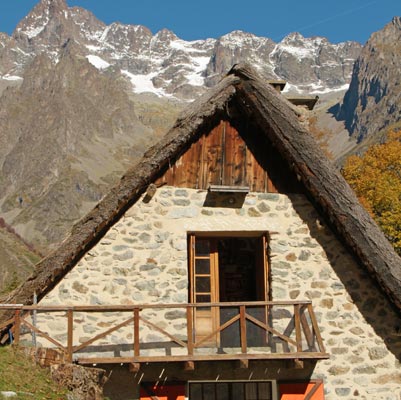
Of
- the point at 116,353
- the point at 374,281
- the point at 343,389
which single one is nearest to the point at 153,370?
the point at 116,353

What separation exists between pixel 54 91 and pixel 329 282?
195 m

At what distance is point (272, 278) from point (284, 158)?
195 centimetres

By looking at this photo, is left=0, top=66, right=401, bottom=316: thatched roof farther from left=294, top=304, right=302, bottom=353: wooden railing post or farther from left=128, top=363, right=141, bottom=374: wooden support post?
left=128, top=363, right=141, bottom=374: wooden support post

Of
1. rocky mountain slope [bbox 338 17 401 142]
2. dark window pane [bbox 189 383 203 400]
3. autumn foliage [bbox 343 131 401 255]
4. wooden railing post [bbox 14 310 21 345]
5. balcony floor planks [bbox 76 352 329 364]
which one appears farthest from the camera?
rocky mountain slope [bbox 338 17 401 142]

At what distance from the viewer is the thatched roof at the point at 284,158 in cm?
978

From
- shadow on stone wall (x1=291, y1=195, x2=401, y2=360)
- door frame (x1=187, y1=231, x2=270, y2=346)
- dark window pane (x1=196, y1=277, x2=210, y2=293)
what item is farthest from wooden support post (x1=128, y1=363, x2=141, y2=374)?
shadow on stone wall (x1=291, y1=195, x2=401, y2=360)

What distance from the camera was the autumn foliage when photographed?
2869 centimetres

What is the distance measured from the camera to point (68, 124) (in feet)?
583

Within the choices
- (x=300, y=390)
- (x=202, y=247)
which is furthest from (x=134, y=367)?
(x=300, y=390)

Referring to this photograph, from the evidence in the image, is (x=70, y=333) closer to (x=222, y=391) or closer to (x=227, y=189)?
(x=222, y=391)

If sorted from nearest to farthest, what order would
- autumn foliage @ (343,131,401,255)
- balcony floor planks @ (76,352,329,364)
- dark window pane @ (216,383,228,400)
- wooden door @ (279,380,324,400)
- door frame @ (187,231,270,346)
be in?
1. balcony floor planks @ (76,352,329,364)
2. wooden door @ (279,380,324,400)
3. door frame @ (187,231,270,346)
4. dark window pane @ (216,383,228,400)
5. autumn foliage @ (343,131,401,255)

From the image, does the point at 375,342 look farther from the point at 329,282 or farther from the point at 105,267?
the point at 105,267

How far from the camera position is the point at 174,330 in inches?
397

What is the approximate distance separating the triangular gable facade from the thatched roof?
0.02 metres
